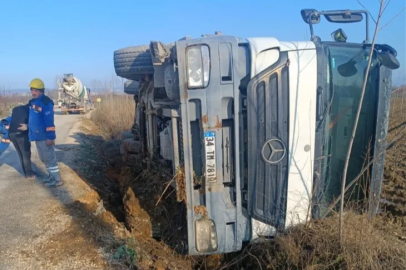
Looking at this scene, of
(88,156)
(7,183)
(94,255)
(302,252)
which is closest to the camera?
(302,252)

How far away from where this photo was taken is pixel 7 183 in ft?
20.4

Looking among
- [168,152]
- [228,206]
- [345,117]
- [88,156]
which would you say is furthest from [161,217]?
[88,156]

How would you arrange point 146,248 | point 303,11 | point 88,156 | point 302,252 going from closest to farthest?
point 302,252, point 146,248, point 303,11, point 88,156

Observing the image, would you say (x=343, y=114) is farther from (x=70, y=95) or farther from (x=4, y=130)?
(x=70, y=95)

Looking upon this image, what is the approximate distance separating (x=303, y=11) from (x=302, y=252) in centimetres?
275

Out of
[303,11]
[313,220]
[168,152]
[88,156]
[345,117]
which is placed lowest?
[88,156]

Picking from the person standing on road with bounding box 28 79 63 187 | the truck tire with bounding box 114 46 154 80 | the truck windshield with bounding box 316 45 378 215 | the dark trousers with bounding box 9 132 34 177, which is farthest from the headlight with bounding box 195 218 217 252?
the dark trousers with bounding box 9 132 34 177

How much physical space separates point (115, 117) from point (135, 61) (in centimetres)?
1201

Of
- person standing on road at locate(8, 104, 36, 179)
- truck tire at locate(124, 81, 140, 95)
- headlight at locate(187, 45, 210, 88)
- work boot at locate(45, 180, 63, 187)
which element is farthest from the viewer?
truck tire at locate(124, 81, 140, 95)

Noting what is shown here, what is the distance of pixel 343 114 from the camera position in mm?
3258

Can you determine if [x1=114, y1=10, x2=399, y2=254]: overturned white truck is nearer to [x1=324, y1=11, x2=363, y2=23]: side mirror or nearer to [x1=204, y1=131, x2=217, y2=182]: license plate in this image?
[x1=204, y1=131, x2=217, y2=182]: license plate

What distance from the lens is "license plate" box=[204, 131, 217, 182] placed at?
120 inches

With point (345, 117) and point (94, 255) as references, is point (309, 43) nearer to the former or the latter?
point (345, 117)

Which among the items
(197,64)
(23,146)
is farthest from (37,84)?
(197,64)
